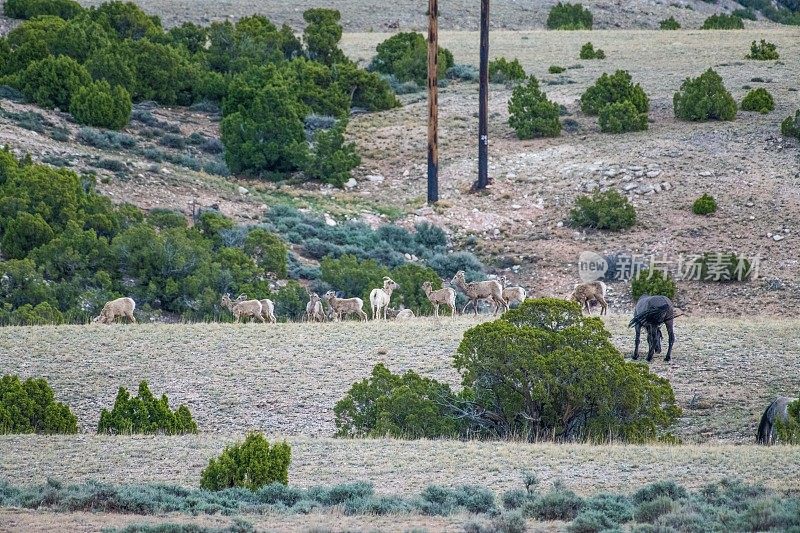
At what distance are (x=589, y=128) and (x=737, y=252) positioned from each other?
34.8 ft

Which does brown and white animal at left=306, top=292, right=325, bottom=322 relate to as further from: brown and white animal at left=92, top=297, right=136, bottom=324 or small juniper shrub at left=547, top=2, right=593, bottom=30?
small juniper shrub at left=547, top=2, right=593, bottom=30

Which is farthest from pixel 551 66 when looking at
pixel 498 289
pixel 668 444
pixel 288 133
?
pixel 668 444

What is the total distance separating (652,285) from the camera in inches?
1165

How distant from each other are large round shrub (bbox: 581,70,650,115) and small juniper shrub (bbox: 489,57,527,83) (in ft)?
15.6

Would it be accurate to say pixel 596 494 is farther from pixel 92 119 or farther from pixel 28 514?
pixel 92 119

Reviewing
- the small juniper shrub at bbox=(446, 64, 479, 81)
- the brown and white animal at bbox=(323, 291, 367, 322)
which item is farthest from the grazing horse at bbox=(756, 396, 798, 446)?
the small juniper shrub at bbox=(446, 64, 479, 81)

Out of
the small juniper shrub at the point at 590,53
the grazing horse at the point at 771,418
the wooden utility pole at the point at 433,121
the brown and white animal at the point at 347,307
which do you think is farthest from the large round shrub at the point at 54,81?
the grazing horse at the point at 771,418

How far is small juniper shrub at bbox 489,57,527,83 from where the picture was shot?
46844 millimetres

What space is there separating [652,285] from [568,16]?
3956 cm

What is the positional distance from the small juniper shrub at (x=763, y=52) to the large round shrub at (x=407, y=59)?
1092cm

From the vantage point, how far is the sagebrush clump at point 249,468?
1335 centimetres

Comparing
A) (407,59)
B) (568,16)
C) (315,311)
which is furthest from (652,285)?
(568,16)

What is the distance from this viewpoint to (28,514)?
11844mm

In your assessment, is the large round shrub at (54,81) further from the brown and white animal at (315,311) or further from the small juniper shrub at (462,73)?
the brown and white animal at (315,311)
